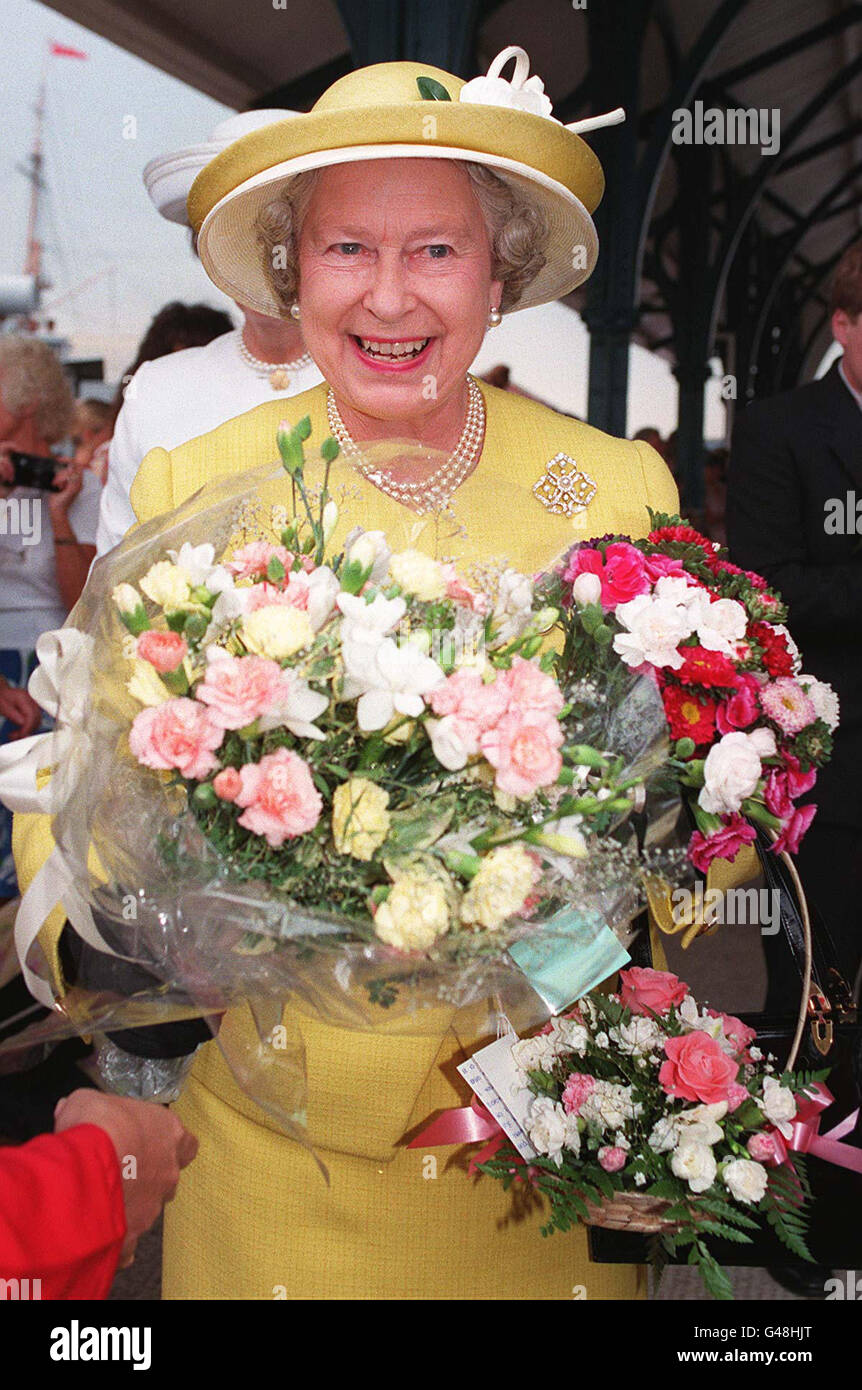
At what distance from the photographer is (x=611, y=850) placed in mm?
1078

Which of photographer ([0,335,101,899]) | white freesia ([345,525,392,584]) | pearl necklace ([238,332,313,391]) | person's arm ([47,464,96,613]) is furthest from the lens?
person's arm ([47,464,96,613])

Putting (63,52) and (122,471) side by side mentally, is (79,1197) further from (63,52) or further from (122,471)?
(63,52)

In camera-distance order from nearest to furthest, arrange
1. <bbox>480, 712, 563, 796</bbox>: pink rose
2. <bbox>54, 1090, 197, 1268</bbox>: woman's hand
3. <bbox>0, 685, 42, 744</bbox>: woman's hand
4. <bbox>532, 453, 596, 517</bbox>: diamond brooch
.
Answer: <bbox>480, 712, 563, 796</bbox>: pink rose < <bbox>54, 1090, 197, 1268</bbox>: woman's hand < <bbox>532, 453, 596, 517</bbox>: diamond brooch < <bbox>0, 685, 42, 744</bbox>: woman's hand

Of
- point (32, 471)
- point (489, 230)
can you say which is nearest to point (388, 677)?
point (489, 230)

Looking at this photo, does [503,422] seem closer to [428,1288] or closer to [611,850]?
[611,850]

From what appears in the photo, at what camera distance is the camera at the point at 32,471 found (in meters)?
3.81

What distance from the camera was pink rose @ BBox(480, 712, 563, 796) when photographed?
953mm

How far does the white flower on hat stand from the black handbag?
0.89 m

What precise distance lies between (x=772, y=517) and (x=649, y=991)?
5.77 ft

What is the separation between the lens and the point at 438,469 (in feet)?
4.45

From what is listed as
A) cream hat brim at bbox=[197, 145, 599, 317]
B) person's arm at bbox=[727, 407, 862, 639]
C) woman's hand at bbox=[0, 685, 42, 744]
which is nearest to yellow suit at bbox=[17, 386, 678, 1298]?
cream hat brim at bbox=[197, 145, 599, 317]

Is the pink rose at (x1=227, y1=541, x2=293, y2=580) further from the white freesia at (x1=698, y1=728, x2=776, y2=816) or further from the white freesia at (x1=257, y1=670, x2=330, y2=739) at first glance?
the white freesia at (x1=698, y1=728, x2=776, y2=816)

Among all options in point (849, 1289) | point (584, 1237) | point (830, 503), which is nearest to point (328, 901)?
point (584, 1237)
